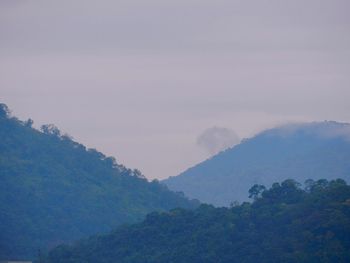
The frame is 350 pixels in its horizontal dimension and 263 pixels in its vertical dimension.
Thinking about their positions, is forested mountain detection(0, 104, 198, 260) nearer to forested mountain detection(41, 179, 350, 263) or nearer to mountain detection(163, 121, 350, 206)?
forested mountain detection(41, 179, 350, 263)

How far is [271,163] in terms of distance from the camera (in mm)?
119188

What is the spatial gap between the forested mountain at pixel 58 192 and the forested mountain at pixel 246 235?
13181mm

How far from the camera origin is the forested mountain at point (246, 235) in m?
43.8

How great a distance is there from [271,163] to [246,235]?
72.5 meters

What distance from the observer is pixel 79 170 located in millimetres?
79000

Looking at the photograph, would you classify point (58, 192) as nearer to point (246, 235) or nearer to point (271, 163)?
point (246, 235)

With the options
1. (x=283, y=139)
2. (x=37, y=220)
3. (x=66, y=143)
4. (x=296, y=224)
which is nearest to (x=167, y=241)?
(x=296, y=224)

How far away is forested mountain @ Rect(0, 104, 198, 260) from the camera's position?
6719cm

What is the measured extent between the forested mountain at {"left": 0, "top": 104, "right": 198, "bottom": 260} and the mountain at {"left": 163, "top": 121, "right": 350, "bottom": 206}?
2711 cm

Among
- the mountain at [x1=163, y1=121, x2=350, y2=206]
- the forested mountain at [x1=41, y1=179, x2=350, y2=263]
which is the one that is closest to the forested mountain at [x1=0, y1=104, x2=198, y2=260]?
the forested mountain at [x1=41, y1=179, x2=350, y2=263]

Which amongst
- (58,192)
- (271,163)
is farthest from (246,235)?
(271,163)

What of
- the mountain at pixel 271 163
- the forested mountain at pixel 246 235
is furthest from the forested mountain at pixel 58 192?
the mountain at pixel 271 163

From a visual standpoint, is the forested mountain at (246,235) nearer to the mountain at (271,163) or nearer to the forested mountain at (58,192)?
the forested mountain at (58,192)

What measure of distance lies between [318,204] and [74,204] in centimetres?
3058
